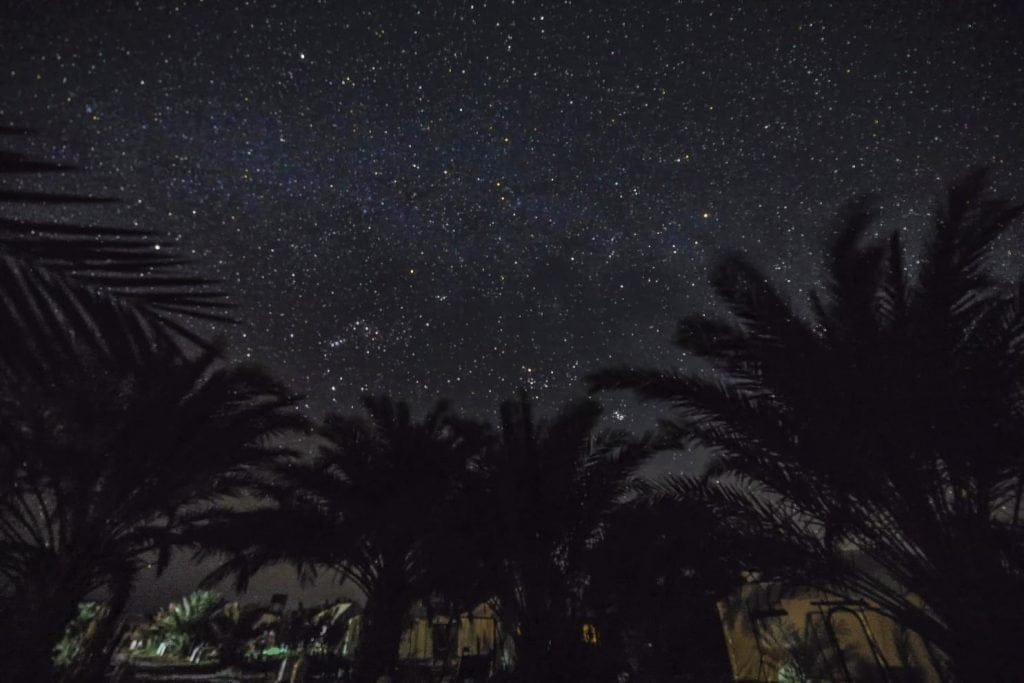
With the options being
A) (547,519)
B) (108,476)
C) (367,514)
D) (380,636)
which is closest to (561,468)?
(547,519)

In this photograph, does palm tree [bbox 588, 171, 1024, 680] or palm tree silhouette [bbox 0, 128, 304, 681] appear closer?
palm tree [bbox 588, 171, 1024, 680]

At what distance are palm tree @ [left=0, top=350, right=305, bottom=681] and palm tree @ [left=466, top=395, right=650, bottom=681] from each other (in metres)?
3.78

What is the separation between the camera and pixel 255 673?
52.3 feet

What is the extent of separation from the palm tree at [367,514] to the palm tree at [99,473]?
124cm

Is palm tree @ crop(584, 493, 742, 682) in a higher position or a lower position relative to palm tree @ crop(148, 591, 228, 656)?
lower

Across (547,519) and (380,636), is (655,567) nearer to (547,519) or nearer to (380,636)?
(547,519)

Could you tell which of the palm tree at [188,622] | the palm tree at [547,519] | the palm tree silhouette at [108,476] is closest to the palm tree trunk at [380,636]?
the palm tree at [547,519]

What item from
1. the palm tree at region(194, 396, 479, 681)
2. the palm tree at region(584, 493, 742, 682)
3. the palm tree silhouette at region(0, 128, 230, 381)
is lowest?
the palm tree silhouette at region(0, 128, 230, 381)

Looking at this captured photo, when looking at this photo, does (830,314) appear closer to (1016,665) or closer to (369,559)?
(1016,665)

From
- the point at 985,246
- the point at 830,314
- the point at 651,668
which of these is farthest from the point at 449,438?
the point at 651,668

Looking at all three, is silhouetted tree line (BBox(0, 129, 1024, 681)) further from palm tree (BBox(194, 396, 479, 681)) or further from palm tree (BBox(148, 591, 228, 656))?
palm tree (BBox(148, 591, 228, 656))

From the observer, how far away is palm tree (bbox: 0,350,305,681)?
6.47 meters

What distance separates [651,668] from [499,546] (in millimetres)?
9883

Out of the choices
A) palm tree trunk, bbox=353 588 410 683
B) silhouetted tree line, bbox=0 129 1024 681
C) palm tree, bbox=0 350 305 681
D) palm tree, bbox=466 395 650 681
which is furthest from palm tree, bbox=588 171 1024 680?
palm tree, bbox=0 350 305 681
